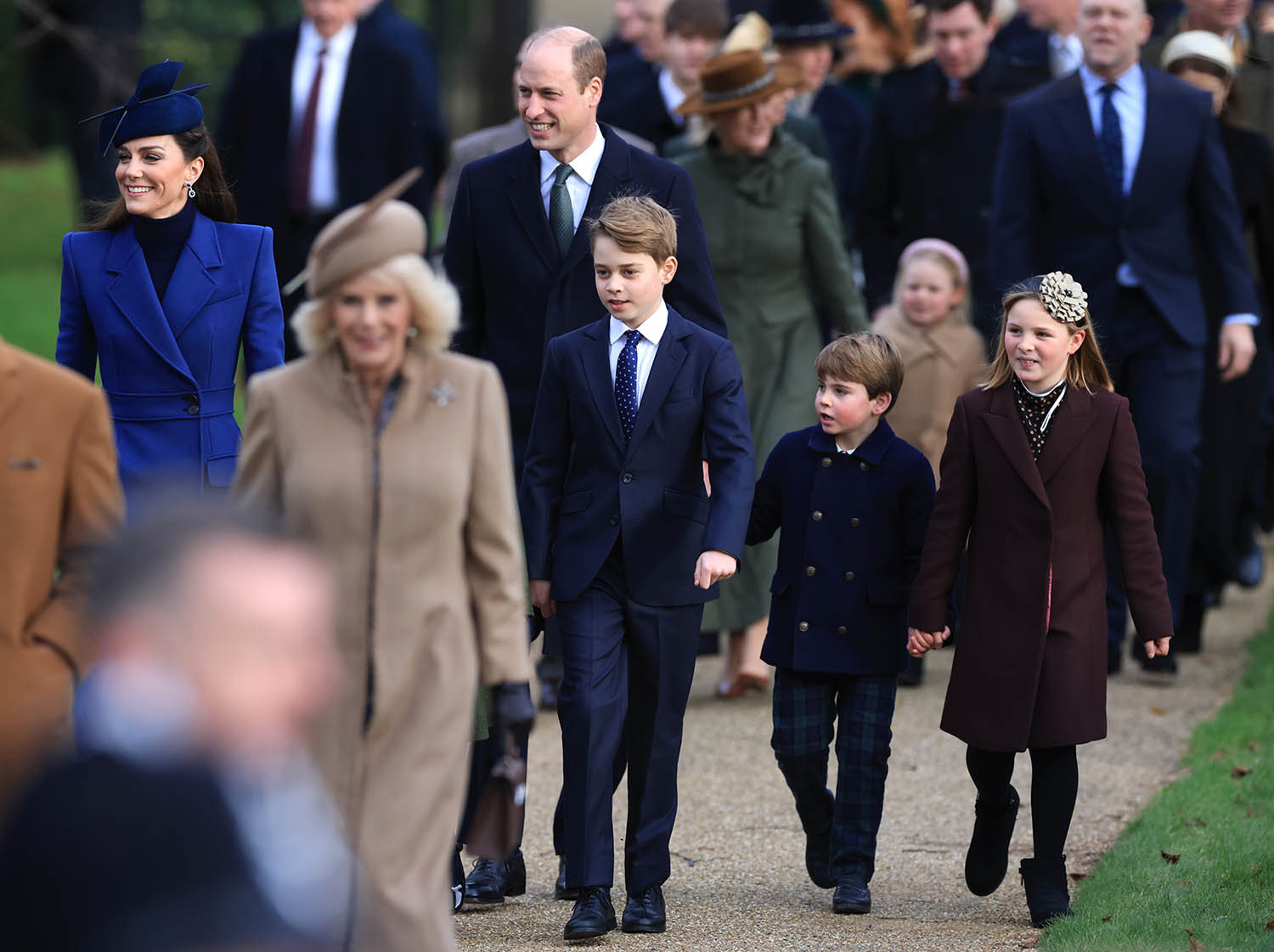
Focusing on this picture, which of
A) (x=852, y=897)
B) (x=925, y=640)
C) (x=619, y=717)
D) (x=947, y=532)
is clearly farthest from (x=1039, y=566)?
(x=619, y=717)

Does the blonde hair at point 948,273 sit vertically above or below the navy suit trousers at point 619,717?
above

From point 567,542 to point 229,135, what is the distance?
548 centimetres

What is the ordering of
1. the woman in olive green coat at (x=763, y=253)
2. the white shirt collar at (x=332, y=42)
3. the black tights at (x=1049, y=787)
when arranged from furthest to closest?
1. the white shirt collar at (x=332, y=42)
2. the woman in olive green coat at (x=763, y=253)
3. the black tights at (x=1049, y=787)

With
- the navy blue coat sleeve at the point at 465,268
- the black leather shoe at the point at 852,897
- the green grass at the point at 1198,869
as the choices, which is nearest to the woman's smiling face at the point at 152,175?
the navy blue coat sleeve at the point at 465,268

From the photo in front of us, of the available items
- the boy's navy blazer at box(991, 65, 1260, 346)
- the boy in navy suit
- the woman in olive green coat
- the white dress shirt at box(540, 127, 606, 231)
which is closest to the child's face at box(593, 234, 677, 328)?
the boy in navy suit

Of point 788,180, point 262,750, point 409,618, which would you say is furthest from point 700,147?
point 262,750

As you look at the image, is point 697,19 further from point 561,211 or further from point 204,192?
point 204,192

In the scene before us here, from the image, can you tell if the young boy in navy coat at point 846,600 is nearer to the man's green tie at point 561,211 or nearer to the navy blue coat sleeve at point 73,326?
the man's green tie at point 561,211

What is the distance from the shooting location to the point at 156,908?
2834mm

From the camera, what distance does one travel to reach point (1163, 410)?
854cm

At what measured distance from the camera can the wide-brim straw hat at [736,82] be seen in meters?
8.20

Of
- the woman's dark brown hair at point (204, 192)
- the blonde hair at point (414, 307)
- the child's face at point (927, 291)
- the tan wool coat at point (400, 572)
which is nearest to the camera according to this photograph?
the tan wool coat at point (400, 572)

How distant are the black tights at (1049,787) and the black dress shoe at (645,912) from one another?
915 millimetres

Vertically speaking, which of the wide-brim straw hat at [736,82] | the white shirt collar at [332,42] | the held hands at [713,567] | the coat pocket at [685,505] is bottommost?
the held hands at [713,567]
